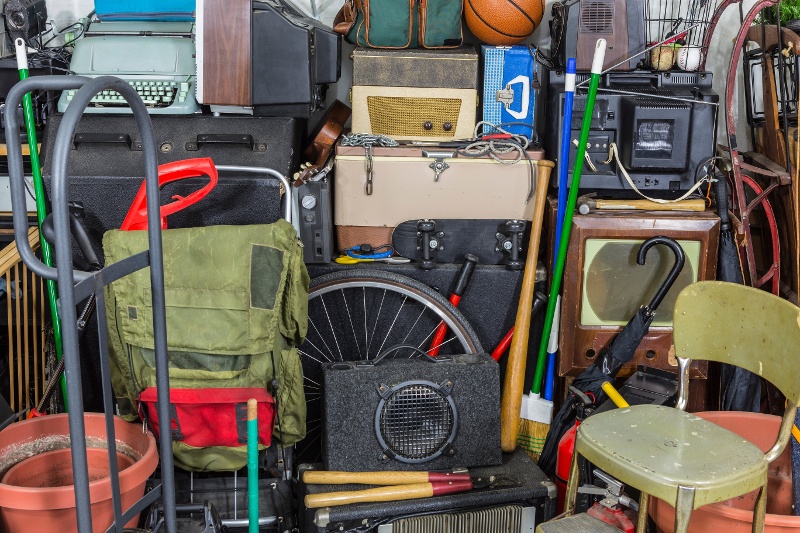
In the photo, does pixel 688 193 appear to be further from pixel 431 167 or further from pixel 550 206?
pixel 431 167

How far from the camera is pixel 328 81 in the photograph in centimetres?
341

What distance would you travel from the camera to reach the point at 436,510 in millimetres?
2711

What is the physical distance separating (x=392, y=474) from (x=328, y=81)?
1477 mm

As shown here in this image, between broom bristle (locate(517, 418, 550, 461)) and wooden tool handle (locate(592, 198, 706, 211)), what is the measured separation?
0.82m

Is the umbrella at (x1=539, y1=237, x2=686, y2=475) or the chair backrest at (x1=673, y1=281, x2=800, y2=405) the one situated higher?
the chair backrest at (x1=673, y1=281, x2=800, y2=405)

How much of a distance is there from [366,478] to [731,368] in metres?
1.39

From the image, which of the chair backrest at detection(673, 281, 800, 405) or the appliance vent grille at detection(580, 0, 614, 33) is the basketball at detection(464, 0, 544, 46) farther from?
the chair backrest at detection(673, 281, 800, 405)

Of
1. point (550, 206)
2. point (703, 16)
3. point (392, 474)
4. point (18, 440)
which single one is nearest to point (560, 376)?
point (550, 206)

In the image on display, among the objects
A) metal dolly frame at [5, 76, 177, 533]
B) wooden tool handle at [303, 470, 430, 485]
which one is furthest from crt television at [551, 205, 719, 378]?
metal dolly frame at [5, 76, 177, 533]

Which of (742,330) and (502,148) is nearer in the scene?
(742,330)

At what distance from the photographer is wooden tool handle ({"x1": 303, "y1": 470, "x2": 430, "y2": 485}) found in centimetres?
278

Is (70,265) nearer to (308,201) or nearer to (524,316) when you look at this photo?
(308,201)

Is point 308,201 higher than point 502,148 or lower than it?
lower

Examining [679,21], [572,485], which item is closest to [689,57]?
[679,21]
